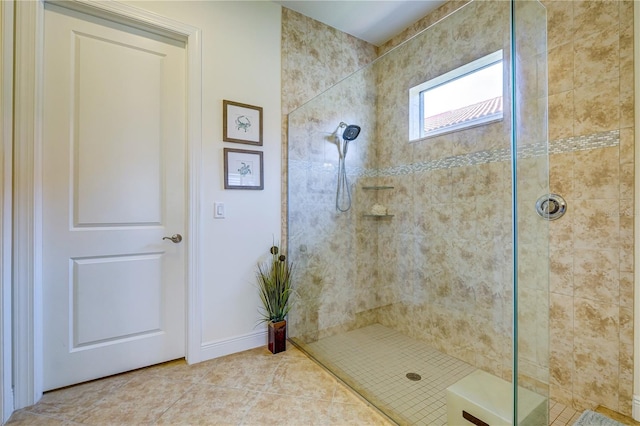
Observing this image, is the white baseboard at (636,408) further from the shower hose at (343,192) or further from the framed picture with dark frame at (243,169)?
the framed picture with dark frame at (243,169)

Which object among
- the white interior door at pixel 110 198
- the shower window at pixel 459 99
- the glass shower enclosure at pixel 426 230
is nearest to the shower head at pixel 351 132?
the glass shower enclosure at pixel 426 230

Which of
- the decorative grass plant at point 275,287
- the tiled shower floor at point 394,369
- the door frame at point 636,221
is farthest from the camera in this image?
the decorative grass plant at point 275,287

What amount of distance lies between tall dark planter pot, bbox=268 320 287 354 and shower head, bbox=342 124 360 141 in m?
1.55

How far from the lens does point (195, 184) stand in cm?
197

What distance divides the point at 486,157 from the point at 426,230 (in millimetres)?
605

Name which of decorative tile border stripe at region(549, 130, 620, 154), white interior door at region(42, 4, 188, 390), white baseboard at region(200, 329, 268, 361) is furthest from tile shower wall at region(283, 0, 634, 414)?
white interior door at region(42, 4, 188, 390)

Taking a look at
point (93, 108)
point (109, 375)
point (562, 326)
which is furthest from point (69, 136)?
point (562, 326)

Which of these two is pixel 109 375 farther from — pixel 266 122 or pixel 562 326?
pixel 562 326

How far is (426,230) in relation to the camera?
203 cm

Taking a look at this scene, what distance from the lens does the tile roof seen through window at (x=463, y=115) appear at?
1663mm

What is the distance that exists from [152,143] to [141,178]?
0.82ft

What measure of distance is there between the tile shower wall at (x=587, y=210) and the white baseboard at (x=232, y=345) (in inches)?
58.4

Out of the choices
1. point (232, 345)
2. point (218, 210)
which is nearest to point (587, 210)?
point (218, 210)

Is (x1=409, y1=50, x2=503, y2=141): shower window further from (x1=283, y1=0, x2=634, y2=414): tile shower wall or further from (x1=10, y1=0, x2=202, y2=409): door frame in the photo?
(x1=10, y1=0, x2=202, y2=409): door frame
